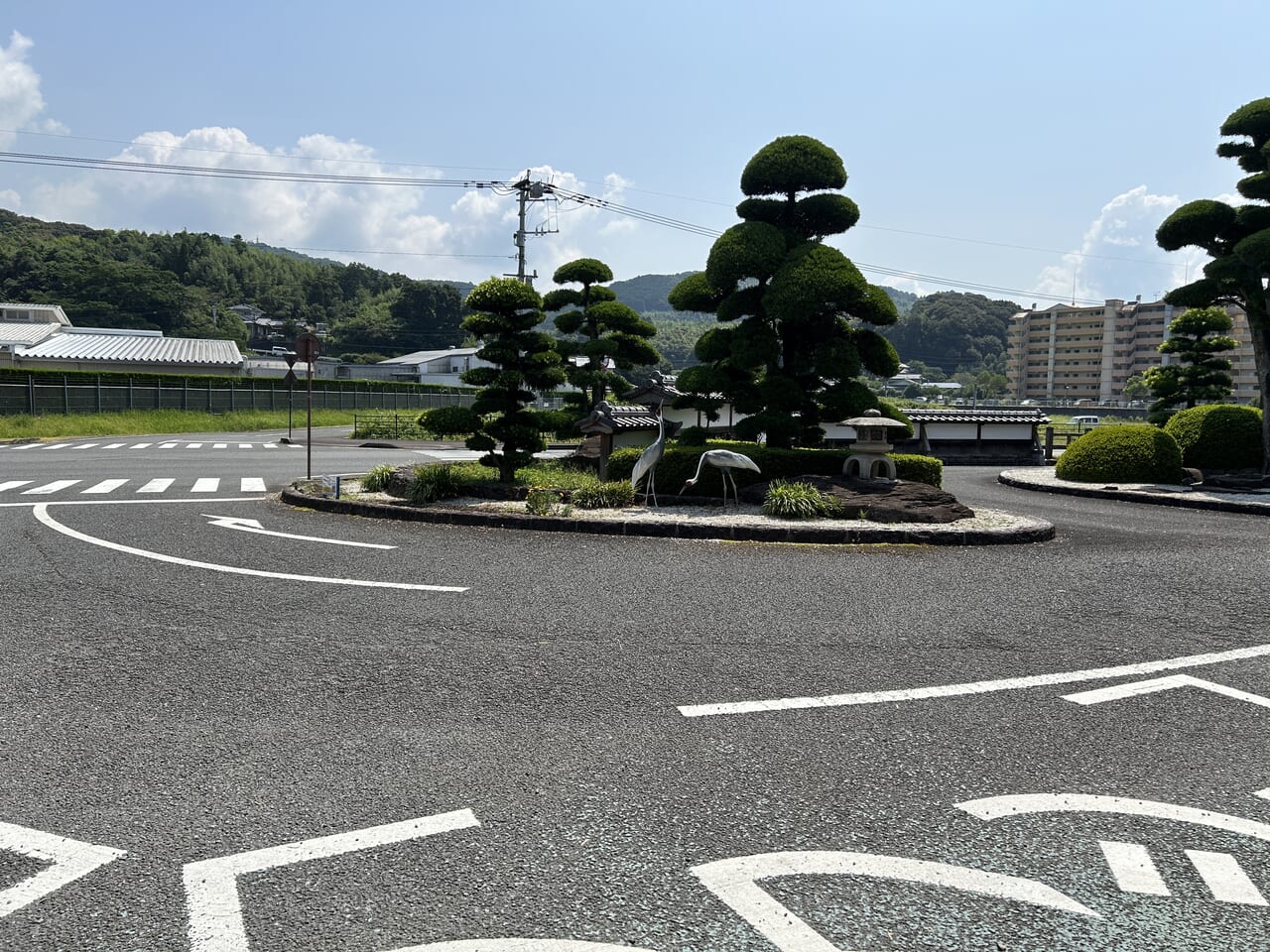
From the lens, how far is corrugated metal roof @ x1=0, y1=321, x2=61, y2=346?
42.8 m

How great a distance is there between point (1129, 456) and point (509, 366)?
12.9 m

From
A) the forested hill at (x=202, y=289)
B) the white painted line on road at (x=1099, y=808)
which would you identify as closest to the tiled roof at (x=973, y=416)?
the white painted line on road at (x=1099, y=808)

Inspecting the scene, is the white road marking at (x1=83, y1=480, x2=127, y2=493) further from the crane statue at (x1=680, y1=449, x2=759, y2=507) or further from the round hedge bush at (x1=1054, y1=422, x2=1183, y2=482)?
the round hedge bush at (x1=1054, y1=422, x2=1183, y2=482)

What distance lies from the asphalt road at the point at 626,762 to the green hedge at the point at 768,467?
5145mm

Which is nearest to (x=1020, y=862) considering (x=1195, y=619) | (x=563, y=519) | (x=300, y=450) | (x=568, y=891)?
(x=568, y=891)

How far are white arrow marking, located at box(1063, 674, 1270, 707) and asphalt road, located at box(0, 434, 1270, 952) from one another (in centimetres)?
2

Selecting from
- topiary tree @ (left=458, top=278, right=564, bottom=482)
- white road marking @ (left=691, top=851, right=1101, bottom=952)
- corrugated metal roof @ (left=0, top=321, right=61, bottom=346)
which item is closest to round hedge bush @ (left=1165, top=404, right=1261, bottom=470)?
topiary tree @ (left=458, top=278, right=564, bottom=482)

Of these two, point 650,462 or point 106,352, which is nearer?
point 650,462

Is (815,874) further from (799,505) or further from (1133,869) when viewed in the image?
(799,505)

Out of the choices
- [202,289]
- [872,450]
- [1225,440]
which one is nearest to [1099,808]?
[872,450]

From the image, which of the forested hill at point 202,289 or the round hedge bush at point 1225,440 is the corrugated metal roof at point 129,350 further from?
the round hedge bush at point 1225,440

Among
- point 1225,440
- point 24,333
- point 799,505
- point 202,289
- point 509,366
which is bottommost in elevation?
point 799,505

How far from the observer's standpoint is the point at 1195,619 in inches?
247

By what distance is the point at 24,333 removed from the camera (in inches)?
1777
